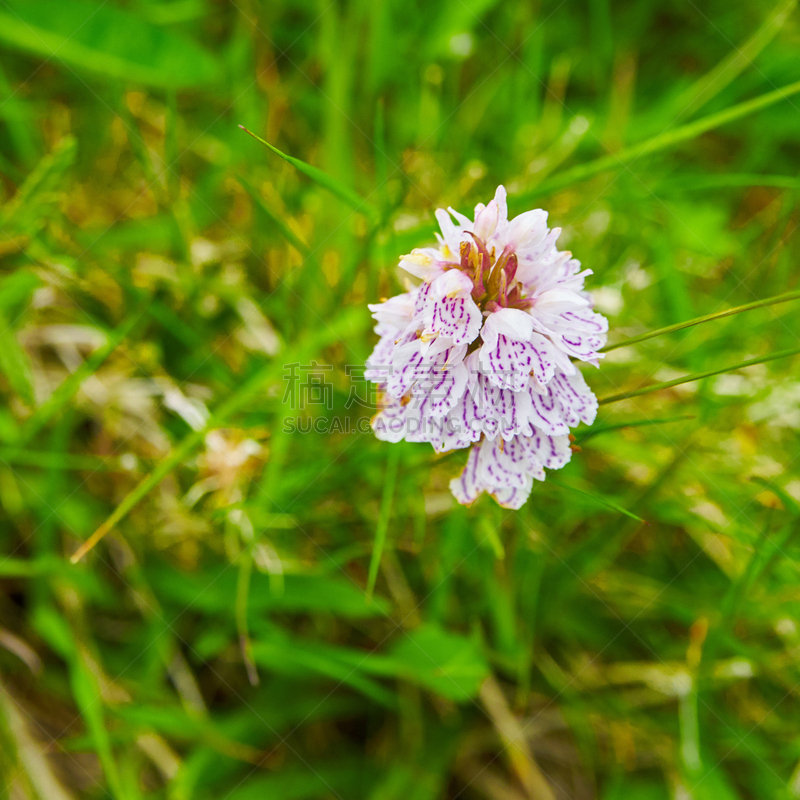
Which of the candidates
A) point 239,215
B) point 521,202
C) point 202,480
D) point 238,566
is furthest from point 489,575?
point 239,215

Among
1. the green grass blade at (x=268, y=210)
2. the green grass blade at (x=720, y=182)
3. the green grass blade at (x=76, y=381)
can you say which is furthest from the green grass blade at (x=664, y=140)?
the green grass blade at (x=76, y=381)

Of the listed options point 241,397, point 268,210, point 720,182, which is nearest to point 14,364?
point 241,397

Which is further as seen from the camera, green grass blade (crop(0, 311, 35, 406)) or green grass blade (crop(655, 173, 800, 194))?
green grass blade (crop(655, 173, 800, 194))

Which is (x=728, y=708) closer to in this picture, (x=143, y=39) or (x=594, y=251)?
(x=594, y=251)

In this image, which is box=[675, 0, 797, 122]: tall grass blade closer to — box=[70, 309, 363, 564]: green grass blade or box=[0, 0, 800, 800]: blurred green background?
box=[0, 0, 800, 800]: blurred green background

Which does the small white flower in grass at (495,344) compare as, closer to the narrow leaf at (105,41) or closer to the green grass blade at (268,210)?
the green grass blade at (268,210)

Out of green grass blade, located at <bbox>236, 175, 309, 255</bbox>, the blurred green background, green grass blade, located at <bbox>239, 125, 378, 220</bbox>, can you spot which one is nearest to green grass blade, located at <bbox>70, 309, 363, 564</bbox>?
the blurred green background

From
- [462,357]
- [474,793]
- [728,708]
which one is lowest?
[474,793]
